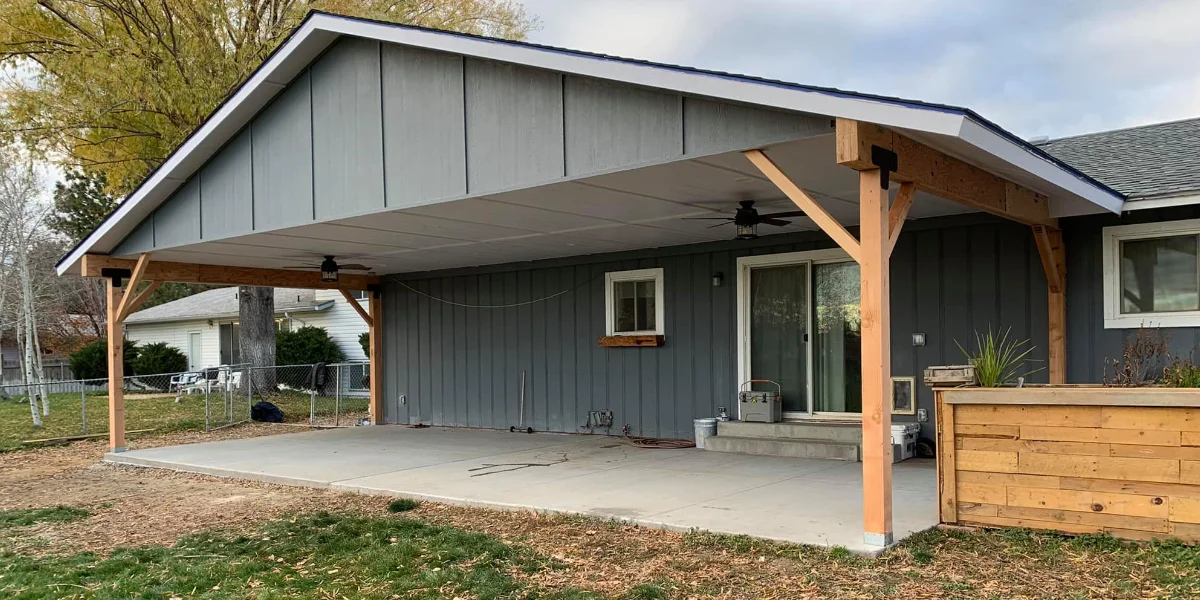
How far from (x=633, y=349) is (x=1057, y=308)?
4.59 m

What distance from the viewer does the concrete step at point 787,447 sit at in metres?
8.04

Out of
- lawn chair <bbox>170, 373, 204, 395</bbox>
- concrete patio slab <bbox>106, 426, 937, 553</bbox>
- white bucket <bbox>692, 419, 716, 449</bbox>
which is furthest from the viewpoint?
lawn chair <bbox>170, 373, 204, 395</bbox>

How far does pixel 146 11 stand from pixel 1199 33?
2097 centimetres

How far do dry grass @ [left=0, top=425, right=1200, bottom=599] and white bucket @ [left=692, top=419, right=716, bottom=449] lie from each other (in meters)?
3.47

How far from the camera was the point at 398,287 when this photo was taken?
13250mm

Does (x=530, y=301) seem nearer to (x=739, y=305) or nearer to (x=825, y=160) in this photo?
(x=739, y=305)

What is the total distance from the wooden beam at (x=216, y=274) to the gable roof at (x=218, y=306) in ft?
37.0

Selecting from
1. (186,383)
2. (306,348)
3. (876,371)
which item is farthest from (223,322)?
(876,371)

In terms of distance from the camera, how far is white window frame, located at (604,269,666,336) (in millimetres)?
10148

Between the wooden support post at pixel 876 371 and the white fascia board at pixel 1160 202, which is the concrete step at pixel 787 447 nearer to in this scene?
the white fascia board at pixel 1160 202

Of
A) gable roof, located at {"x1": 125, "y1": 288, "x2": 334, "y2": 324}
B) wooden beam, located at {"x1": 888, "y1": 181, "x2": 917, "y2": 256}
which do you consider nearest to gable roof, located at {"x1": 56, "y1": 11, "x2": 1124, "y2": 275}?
wooden beam, located at {"x1": 888, "y1": 181, "x2": 917, "y2": 256}

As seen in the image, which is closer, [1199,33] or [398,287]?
[398,287]

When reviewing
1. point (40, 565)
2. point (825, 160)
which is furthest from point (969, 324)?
point (40, 565)

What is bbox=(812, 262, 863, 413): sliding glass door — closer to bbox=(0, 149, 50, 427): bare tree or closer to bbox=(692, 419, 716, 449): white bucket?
bbox=(692, 419, 716, 449): white bucket
